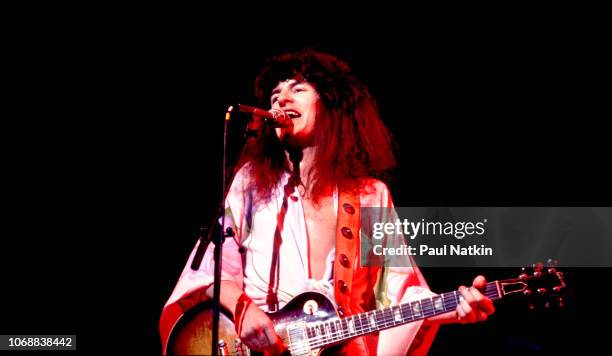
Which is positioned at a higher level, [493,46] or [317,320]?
[493,46]

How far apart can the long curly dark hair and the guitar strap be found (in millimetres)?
103

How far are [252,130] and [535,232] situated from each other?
65.2 inches

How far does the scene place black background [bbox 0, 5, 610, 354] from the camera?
3.30m

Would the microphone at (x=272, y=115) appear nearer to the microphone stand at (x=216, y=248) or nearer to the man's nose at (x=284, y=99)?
the microphone stand at (x=216, y=248)

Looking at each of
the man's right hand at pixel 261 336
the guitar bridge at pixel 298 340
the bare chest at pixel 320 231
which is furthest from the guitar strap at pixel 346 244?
the man's right hand at pixel 261 336

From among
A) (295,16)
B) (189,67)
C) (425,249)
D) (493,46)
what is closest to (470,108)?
(493,46)

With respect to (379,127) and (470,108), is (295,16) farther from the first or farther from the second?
(470,108)

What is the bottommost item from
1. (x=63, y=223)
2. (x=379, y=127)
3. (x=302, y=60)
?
(x=63, y=223)

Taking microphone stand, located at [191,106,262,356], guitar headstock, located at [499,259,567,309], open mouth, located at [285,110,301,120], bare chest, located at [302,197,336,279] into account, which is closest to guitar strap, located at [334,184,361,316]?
bare chest, located at [302,197,336,279]

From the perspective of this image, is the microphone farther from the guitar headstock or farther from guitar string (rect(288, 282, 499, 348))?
the guitar headstock

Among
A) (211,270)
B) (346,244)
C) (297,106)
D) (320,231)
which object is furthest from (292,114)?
(211,270)

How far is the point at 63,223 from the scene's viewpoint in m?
3.61

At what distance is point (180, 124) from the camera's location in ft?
12.3

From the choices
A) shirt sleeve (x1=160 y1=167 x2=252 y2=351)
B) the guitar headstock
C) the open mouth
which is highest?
the open mouth
